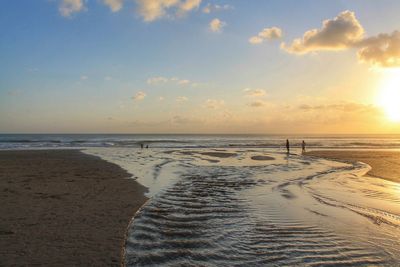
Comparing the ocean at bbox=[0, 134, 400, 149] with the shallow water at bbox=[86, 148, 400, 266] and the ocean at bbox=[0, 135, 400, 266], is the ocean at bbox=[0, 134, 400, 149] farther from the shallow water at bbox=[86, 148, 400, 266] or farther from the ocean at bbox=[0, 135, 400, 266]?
the ocean at bbox=[0, 135, 400, 266]

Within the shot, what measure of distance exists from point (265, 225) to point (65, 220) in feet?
19.3

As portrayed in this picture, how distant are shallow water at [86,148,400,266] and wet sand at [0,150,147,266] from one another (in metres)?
0.61

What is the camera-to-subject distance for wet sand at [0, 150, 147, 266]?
21.8 feet

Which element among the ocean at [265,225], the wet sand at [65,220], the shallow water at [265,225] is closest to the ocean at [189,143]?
the shallow water at [265,225]

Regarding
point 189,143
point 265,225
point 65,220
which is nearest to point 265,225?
point 265,225

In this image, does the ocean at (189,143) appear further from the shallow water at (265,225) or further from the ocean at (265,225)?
the ocean at (265,225)

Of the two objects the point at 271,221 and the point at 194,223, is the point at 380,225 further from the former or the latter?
the point at 194,223

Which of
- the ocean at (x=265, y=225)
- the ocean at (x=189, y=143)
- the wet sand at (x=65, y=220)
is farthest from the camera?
the ocean at (x=189, y=143)

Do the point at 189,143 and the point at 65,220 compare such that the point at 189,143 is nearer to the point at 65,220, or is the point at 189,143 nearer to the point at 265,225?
the point at 265,225

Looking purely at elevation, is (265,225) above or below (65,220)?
below

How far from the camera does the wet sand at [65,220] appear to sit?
6.65 m

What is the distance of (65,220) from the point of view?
922cm

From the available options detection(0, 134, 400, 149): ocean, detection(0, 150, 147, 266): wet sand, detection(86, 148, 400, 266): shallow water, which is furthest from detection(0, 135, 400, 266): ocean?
detection(0, 134, 400, 149): ocean

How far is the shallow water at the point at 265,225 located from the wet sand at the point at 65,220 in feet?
1.99
